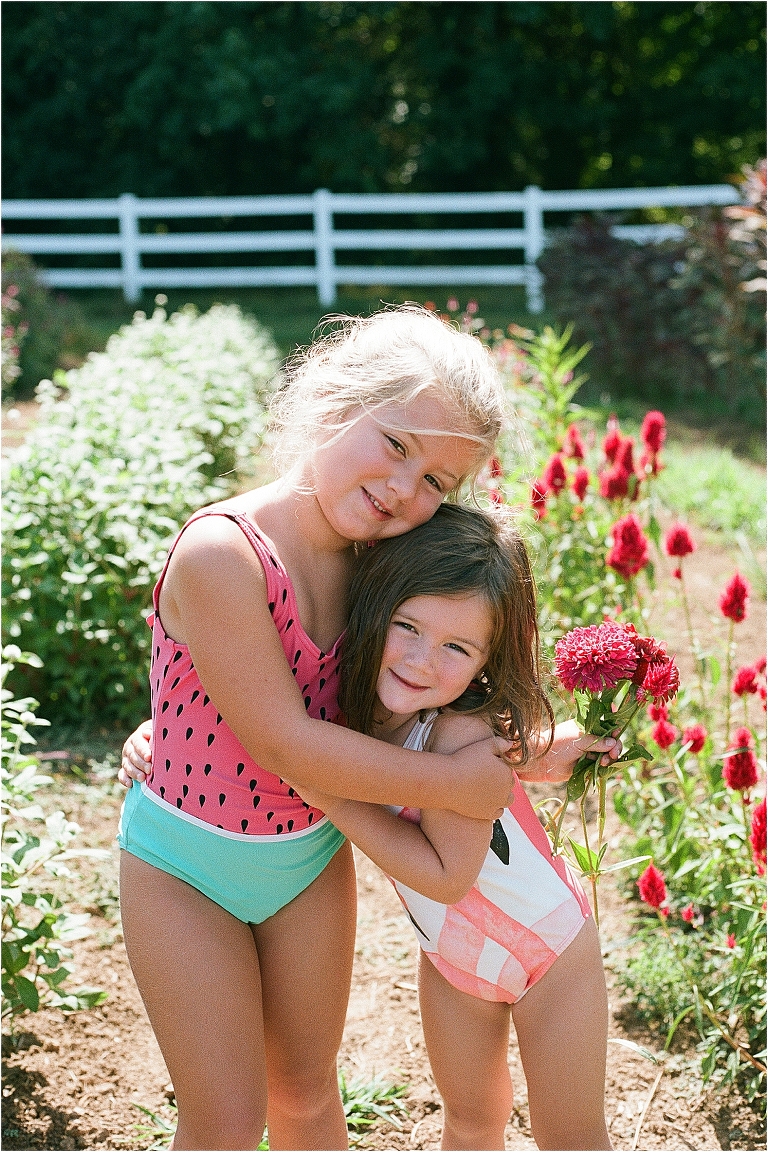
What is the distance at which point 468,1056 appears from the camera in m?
1.65

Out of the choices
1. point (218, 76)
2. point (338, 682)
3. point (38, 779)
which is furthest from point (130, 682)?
point (218, 76)

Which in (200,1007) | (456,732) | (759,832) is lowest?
(200,1007)

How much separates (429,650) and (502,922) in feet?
1.33

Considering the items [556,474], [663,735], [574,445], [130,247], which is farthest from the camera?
[130,247]

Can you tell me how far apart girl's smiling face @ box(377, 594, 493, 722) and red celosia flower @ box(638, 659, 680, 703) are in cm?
24

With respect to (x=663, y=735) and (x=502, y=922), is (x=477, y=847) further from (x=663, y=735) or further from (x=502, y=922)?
(x=663, y=735)

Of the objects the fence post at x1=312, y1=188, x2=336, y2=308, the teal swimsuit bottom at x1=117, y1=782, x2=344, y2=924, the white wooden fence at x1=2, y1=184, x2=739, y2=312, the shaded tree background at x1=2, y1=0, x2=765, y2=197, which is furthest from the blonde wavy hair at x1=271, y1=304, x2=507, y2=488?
the shaded tree background at x1=2, y1=0, x2=765, y2=197

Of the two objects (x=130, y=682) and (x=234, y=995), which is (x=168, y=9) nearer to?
(x=130, y=682)

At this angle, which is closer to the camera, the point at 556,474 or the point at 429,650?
the point at 429,650

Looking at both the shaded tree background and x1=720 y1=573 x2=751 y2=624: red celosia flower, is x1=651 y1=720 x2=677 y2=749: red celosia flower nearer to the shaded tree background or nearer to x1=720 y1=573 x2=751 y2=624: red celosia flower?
x1=720 y1=573 x2=751 y2=624: red celosia flower

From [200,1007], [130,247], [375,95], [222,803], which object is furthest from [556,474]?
[375,95]

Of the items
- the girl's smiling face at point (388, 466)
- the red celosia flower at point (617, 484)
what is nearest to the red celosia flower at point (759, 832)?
the girl's smiling face at point (388, 466)

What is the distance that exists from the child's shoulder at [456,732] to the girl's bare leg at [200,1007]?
1.28 ft

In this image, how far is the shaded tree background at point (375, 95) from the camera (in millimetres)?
15758
